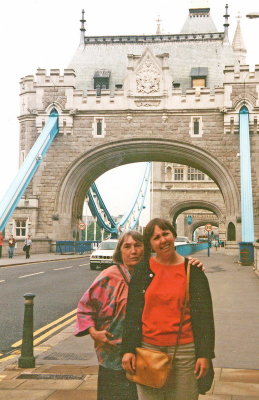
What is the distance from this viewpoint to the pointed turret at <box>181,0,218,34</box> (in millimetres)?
42906

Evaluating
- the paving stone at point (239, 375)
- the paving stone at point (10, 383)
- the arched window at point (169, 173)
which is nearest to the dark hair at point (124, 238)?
the paving stone at point (10, 383)

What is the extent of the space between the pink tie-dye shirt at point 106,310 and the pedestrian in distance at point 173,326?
388 millimetres

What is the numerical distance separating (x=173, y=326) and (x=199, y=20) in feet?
145

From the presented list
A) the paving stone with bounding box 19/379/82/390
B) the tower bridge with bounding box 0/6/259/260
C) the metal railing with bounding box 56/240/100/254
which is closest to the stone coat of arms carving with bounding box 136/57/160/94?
the tower bridge with bounding box 0/6/259/260

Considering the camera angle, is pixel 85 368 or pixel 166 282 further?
pixel 85 368

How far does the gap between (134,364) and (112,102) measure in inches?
1202

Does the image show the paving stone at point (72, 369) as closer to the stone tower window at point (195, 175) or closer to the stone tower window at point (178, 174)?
the stone tower window at point (195, 175)

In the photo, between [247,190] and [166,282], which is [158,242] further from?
[247,190]

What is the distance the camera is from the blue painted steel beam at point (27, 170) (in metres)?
27.5

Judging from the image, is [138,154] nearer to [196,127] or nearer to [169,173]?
[196,127]

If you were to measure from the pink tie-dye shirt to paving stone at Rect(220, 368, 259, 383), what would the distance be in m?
2.07

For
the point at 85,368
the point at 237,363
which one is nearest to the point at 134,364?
the point at 85,368

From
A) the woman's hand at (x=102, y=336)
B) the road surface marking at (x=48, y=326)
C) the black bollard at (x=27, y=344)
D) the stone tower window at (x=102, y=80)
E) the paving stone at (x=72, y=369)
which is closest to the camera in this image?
the woman's hand at (x=102, y=336)

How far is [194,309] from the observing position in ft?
10.5
